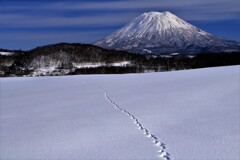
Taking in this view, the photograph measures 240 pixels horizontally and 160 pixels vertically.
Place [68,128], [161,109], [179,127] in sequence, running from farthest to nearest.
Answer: [161,109]
[68,128]
[179,127]

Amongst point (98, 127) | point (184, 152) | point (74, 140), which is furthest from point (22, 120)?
point (184, 152)

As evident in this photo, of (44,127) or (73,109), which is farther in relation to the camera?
(73,109)

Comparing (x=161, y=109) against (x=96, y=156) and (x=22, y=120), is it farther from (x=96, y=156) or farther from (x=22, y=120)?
(x=96, y=156)

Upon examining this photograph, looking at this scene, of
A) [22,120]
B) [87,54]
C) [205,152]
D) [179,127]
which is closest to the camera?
[205,152]

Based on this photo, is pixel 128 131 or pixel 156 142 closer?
pixel 156 142

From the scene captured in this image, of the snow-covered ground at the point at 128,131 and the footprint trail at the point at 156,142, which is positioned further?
the snow-covered ground at the point at 128,131

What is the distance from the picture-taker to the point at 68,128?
341 inches

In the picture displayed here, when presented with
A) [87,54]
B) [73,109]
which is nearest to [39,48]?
[87,54]

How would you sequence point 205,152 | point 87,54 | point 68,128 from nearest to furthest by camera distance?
point 205,152
point 68,128
point 87,54

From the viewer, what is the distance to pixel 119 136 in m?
7.50

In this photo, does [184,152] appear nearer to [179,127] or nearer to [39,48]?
[179,127]

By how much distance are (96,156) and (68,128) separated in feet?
8.67

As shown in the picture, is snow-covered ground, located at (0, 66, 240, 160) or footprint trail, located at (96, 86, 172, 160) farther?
snow-covered ground, located at (0, 66, 240, 160)

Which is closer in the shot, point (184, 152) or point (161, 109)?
point (184, 152)
